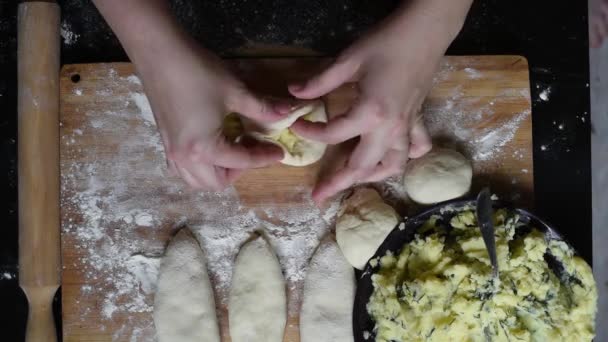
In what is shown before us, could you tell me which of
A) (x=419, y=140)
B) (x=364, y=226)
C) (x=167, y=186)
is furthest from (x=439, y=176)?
(x=167, y=186)

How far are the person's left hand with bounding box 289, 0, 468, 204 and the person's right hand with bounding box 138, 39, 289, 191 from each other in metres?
0.13

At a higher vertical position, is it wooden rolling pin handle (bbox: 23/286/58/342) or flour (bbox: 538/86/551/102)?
flour (bbox: 538/86/551/102)

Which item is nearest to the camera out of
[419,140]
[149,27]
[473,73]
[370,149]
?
[149,27]

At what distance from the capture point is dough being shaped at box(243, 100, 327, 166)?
130 cm

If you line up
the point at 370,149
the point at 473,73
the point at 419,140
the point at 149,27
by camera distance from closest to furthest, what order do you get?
1. the point at 149,27
2. the point at 370,149
3. the point at 419,140
4. the point at 473,73

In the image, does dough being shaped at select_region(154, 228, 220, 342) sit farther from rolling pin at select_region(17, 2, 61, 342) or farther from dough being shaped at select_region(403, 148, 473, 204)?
dough being shaped at select_region(403, 148, 473, 204)

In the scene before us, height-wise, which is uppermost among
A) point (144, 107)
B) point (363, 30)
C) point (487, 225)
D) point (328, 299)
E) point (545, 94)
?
point (363, 30)

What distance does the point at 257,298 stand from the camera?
1.38 metres

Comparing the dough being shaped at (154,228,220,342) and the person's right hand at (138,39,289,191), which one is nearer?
the person's right hand at (138,39,289,191)

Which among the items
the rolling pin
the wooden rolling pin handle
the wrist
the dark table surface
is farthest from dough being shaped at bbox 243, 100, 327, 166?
the wooden rolling pin handle

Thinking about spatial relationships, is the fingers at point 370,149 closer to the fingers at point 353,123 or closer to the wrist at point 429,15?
the fingers at point 353,123

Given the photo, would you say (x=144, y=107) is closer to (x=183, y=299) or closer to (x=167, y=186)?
(x=167, y=186)

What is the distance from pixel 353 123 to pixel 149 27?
1.52 feet

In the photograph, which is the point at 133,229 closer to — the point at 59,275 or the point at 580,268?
the point at 59,275
